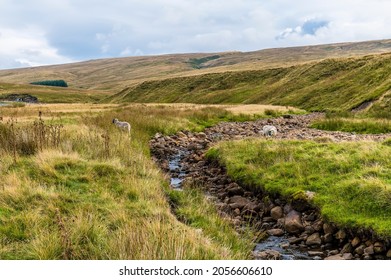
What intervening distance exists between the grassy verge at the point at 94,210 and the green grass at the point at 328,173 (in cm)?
248

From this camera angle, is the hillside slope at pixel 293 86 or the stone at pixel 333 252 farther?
the hillside slope at pixel 293 86

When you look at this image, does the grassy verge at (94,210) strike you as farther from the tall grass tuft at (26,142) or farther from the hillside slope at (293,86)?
the hillside slope at (293,86)

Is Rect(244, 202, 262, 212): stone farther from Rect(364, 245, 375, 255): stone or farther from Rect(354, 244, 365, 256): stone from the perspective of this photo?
Rect(364, 245, 375, 255): stone

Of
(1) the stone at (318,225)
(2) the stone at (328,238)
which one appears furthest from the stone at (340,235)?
(1) the stone at (318,225)

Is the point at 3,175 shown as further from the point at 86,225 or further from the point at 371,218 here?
the point at 371,218

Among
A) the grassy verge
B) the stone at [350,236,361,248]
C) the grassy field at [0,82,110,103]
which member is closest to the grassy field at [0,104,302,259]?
the grassy verge

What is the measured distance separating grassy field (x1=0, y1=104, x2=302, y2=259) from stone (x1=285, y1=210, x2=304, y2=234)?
1.35 metres

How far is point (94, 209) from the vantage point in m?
→ 7.18

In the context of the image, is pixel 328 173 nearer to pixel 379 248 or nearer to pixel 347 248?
pixel 347 248

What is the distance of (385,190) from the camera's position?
27.3 ft

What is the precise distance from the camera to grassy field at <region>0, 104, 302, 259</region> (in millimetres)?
5270

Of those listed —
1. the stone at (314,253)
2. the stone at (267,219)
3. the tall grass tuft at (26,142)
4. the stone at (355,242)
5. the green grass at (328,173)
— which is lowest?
the stone at (314,253)

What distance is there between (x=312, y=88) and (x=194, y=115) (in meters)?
35.1

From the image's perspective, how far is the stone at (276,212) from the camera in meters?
9.58
